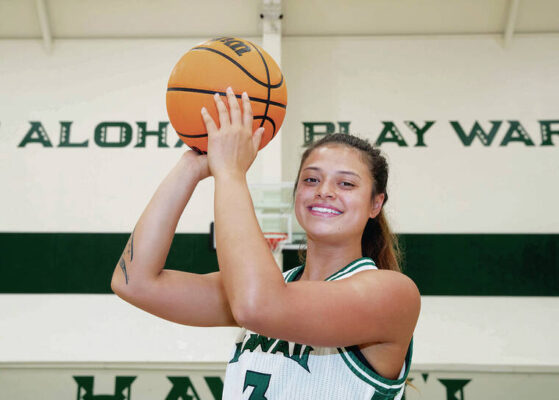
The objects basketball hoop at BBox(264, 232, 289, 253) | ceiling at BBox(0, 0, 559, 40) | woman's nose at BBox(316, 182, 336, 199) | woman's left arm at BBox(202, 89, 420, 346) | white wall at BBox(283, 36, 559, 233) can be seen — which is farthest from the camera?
ceiling at BBox(0, 0, 559, 40)

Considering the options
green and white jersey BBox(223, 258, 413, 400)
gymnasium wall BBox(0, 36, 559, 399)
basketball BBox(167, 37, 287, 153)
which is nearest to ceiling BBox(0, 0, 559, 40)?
gymnasium wall BBox(0, 36, 559, 399)

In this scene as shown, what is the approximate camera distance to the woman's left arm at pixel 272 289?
77 cm

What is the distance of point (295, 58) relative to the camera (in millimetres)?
4711

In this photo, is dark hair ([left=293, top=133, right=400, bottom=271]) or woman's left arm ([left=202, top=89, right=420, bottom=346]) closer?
woman's left arm ([left=202, top=89, right=420, bottom=346])

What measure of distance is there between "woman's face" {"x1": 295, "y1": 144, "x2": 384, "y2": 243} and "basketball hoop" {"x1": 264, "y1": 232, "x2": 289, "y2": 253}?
2.72 metres

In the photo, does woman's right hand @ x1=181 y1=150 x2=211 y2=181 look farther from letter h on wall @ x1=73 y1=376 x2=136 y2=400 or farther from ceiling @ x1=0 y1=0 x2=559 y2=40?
ceiling @ x1=0 y1=0 x2=559 y2=40

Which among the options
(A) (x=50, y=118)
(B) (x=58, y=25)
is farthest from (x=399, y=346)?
(B) (x=58, y=25)

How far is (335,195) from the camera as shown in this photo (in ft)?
3.51

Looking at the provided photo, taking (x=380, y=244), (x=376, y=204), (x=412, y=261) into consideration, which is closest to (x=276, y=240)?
(x=412, y=261)

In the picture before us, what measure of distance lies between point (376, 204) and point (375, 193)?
0.04 m

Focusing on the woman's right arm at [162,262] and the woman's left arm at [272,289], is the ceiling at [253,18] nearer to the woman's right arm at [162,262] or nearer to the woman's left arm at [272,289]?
the woman's right arm at [162,262]

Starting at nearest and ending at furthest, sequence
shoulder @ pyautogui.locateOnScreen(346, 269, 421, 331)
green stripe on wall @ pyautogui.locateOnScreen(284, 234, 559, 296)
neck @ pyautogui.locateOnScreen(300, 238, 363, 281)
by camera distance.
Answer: shoulder @ pyautogui.locateOnScreen(346, 269, 421, 331)
neck @ pyautogui.locateOnScreen(300, 238, 363, 281)
green stripe on wall @ pyautogui.locateOnScreen(284, 234, 559, 296)

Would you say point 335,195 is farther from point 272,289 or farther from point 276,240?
point 276,240

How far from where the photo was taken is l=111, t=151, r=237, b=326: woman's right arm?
109cm
